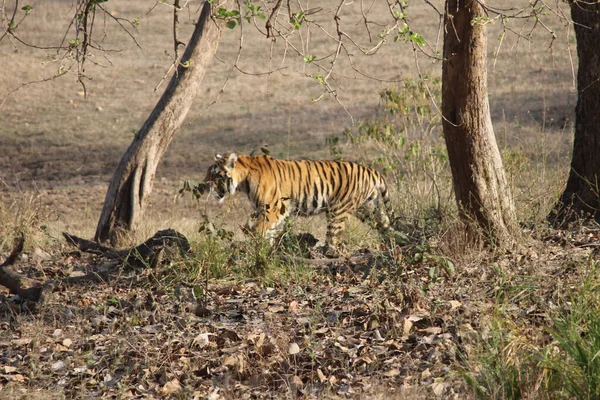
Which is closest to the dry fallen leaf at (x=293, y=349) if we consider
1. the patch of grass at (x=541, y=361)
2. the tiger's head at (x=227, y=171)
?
the patch of grass at (x=541, y=361)

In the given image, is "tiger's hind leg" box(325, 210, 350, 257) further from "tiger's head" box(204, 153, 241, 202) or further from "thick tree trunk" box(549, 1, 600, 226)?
"thick tree trunk" box(549, 1, 600, 226)

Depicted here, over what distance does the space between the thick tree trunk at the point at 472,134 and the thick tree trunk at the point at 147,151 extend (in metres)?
3.66

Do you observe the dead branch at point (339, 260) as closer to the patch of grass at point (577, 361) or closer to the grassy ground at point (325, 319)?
the grassy ground at point (325, 319)

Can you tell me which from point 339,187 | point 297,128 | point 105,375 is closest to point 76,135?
point 297,128

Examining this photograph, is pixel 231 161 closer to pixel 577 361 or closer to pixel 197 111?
pixel 577 361

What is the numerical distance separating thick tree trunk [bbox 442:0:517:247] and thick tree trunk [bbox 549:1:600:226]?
3.34 feet

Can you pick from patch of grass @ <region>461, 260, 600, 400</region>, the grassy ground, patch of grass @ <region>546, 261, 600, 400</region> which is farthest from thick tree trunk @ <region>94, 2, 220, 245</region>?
patch of grass @ <region>546, 261, 600, 400</region>

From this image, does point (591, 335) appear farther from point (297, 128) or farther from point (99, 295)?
point (297, 128)

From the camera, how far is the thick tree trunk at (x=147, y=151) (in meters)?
9.27

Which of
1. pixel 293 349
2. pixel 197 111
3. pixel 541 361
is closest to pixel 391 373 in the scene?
pixel 293 349

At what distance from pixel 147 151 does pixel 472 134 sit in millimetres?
4181

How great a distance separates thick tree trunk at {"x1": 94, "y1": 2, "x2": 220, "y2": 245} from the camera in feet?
30.4

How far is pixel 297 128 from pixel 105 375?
49.7ft

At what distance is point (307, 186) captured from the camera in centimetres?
977
